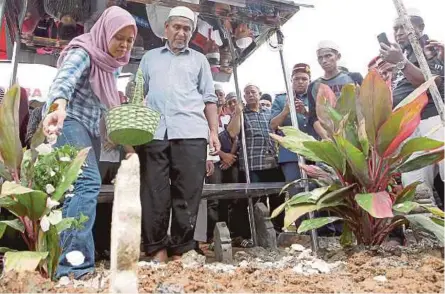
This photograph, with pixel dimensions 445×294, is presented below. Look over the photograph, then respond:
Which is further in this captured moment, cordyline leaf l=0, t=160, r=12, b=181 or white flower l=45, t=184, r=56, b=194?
cordyline leaf l=0, t=160, r=12, b=181

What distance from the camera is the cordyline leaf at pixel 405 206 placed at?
1809mm

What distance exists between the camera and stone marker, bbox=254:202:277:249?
9.11 ft

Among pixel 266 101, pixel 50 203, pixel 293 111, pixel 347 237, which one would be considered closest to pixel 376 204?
pixel 347 237

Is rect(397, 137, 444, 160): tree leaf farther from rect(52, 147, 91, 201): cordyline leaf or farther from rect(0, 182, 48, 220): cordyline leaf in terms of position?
rect(0, 182, 48, 220): cordyline leaf

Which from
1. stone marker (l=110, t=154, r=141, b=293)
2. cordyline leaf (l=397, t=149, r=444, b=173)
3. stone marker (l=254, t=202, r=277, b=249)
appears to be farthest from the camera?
stone marker (l=254, t=202, r=277, b=249)

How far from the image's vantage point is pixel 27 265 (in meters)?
1.37

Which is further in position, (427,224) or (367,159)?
(367,159)

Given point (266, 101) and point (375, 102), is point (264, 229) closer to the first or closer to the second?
point (375, 102)

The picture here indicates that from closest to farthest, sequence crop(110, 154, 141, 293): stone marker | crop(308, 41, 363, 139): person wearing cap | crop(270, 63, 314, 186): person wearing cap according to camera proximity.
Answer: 1. crop(110, 154, 141, 293): stone marker
2. crop(308, 41, 363, 139): person wearing cap
3. crop(270, 63, 314, 186): person wearing cap

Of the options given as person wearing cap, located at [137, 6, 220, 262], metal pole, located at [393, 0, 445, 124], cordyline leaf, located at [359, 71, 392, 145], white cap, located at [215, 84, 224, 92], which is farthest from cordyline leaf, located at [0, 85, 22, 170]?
white cap, located at [215, 84, 224, 92]

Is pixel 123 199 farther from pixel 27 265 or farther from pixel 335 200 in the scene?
pixel 335 200

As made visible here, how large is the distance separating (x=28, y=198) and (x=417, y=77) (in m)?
2.02

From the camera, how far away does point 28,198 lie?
1484 millimetres

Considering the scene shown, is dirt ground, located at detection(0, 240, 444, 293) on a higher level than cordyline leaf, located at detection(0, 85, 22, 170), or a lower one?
lower
